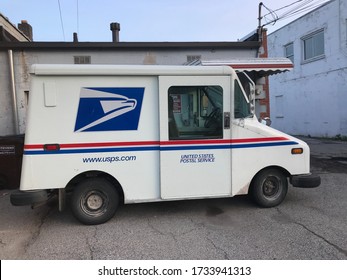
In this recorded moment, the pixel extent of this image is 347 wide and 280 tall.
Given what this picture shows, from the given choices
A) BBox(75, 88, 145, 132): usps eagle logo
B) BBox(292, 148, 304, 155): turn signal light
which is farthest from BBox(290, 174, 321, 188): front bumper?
BBox(75, 88, 145, 132): usps eagle logo

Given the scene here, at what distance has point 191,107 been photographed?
5047 mm

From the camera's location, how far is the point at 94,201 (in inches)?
194

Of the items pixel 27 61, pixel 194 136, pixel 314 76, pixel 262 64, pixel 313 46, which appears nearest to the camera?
pixel 194 136

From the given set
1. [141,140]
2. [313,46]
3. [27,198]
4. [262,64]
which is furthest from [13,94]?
[313,46]

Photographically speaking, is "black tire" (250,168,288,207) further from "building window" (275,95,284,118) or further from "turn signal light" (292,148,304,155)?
"building window" (275,95,284,118)

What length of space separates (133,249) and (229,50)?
7728 mm

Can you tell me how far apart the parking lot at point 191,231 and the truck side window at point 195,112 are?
140cm

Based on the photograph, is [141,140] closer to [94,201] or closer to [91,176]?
[91,176]

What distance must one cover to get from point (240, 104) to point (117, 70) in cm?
208

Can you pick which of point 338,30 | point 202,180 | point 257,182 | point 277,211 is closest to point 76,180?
point 202,180

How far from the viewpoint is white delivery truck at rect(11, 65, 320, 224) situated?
4.61 meters

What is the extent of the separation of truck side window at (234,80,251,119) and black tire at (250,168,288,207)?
1.06 metres

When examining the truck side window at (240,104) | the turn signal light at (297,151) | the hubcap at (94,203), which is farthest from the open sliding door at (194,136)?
the turn signal light at (297,151)

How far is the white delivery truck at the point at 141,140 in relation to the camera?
4613mm
